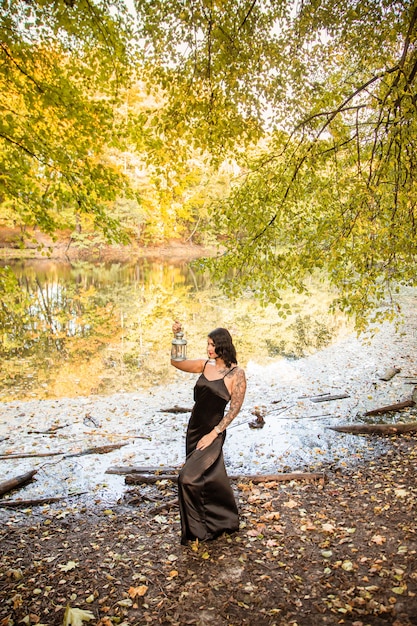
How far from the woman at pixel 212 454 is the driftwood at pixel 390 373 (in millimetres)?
7917

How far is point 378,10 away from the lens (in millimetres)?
7266

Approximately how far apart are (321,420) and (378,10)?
7.42 metres

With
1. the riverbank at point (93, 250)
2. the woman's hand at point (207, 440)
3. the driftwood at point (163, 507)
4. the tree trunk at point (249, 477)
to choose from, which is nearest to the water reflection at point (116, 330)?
the woman's hand at point (207, 440)

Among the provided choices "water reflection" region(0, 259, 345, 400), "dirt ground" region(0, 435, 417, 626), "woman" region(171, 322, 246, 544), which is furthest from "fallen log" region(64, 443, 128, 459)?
"woman" region(171, 322, 246, 544)

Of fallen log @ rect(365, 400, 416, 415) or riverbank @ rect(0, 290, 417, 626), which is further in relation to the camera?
fallen log @ rect(365, 400, 416, 415)

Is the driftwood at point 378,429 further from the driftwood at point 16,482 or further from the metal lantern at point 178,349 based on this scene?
the driftwood at point 16,482

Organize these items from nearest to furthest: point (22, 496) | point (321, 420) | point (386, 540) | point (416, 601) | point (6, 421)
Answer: point (416, 601) → point (386, 540) → point (22, 496) → point (321, 420) → point (6, 421)

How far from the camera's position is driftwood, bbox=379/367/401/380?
11641mm

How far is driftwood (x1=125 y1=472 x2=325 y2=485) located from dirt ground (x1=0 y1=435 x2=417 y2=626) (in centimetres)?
10

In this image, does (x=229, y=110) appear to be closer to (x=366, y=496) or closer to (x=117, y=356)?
(x=366, y=496)

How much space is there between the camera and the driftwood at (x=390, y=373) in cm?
1164

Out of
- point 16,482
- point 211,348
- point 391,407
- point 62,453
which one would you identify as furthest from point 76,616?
point 391,407

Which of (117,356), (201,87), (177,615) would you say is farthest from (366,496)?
(117,356)

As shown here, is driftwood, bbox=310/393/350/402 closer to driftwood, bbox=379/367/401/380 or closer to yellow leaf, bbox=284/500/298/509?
driftwood, bbox=379/367/401/380
